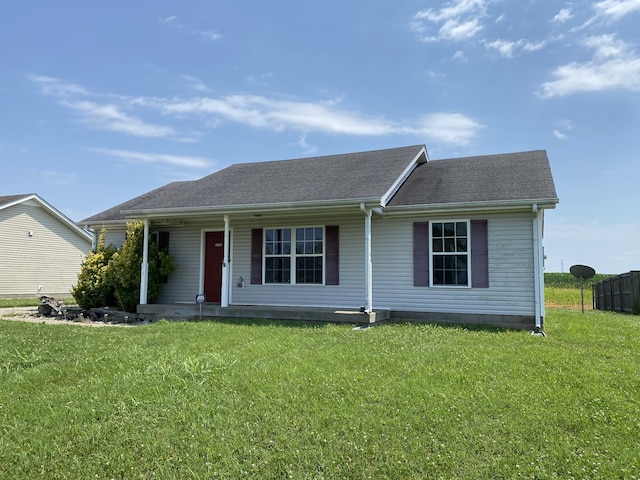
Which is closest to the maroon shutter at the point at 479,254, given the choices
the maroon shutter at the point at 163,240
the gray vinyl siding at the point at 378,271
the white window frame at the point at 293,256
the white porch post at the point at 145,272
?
the gray vinyl siding at the point at 378,271

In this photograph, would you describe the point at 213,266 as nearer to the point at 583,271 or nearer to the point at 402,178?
the point at 402,178

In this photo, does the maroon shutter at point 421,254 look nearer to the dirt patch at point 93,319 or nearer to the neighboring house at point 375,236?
the neighboring house at point 375,236

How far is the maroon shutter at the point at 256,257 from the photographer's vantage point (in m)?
12.5

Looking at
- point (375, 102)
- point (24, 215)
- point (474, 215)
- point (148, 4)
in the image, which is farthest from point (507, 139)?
point (24, 215)

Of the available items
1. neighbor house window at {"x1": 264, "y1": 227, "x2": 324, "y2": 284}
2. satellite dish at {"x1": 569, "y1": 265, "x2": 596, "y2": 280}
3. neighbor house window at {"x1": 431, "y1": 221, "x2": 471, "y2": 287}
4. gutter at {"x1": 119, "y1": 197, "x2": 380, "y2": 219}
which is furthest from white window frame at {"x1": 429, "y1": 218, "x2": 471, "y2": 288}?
satellite dish at {"x1": 569, "y1": 265, "x2": 596, "y2": 280}

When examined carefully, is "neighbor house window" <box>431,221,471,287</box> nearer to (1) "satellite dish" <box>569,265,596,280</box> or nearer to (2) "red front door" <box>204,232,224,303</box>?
(2) "red front door" <box>204,232,224,303</box>

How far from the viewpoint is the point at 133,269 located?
1291 centimetres

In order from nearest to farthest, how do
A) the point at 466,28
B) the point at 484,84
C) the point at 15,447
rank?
the point at 15,447, the point at 466,28, the point at 484,84

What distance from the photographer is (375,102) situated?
44.2ft

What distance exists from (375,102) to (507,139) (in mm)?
5282

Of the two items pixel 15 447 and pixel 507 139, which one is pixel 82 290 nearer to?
pixel 15 447

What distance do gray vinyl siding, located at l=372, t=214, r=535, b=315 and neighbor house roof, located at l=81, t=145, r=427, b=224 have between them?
1.41 metres

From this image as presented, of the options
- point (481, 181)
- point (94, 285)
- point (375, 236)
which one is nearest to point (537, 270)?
point (481, 181)

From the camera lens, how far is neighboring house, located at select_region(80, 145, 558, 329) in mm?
10141
